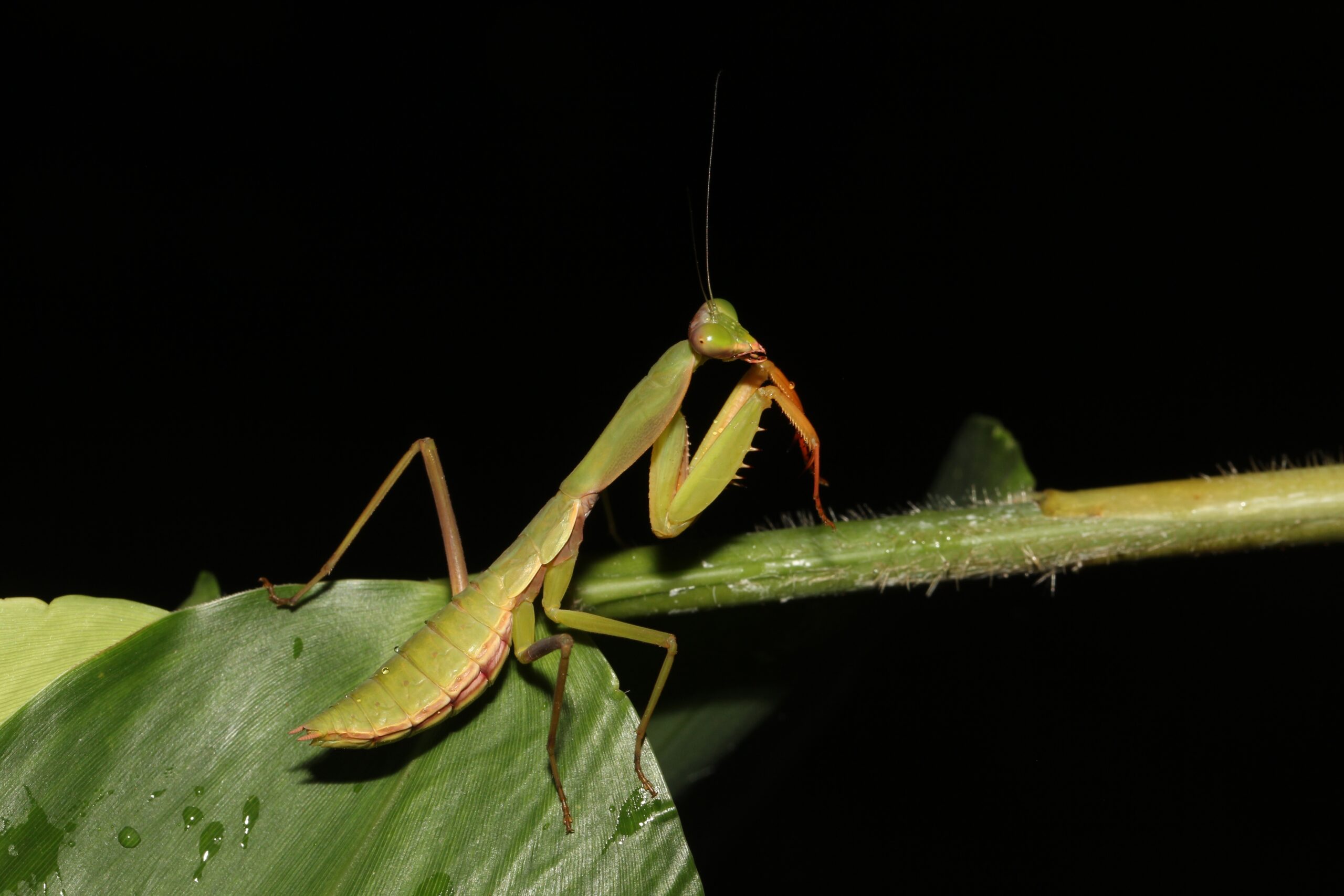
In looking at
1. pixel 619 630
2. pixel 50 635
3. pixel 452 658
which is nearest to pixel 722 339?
pixel 619 630

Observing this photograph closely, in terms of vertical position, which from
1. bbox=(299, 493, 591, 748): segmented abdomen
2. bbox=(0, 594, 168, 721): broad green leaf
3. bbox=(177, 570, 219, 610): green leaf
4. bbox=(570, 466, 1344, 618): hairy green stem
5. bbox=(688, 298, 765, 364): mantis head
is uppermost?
bbox=(688, 298, 765, 364): mantis head

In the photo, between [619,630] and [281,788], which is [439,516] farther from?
[281,788]

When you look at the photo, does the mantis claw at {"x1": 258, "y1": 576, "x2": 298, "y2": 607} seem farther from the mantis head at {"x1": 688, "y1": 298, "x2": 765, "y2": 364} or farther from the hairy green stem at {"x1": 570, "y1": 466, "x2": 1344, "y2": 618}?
the mantis head at {"x1": 688, "y1": 298, "x2": 765, "y2": 364}

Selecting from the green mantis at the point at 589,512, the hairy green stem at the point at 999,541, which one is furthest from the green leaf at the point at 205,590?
the hairy green stem at the point at 999,541

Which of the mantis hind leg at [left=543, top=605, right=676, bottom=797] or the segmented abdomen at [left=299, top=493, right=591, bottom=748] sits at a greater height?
the segmented abdomen at [left=299, top=493, right=591, bottom=748]

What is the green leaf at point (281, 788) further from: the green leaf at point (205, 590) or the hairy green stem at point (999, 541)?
the green leaf at point (205, 590)

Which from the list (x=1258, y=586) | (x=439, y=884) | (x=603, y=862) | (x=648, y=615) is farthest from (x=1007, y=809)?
(x=439, y=884)

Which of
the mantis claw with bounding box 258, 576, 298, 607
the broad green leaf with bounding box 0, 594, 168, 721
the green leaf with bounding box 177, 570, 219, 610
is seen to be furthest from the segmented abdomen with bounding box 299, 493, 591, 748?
the green leaf with bounding box 177, 570, 219, 610
